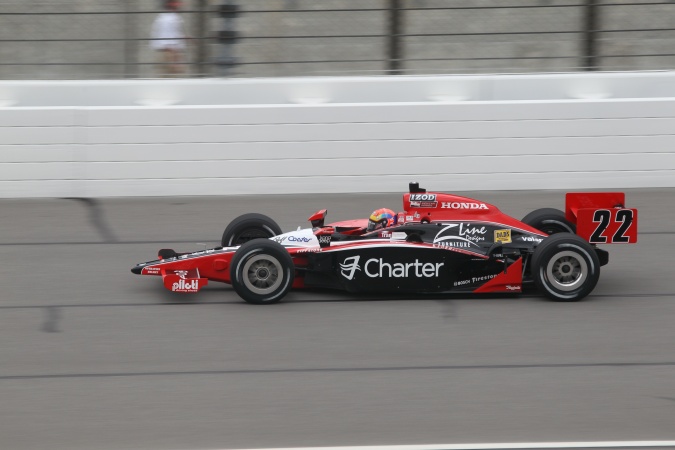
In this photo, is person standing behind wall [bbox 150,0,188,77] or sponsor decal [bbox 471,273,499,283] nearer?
sponsor decal [bbox 471,273,499,283]

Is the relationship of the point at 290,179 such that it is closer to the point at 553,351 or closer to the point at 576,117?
the point at 576,117

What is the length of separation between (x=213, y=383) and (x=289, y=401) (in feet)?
1.75

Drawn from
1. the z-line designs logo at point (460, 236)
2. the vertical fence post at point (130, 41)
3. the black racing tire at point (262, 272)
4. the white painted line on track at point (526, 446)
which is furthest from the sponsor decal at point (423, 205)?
the vertical fence post at point (130, 41)

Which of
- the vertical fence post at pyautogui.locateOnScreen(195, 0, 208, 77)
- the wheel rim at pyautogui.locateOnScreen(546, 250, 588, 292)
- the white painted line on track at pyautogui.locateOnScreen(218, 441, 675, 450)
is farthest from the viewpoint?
the vertical fence post at pyautogui.locateOnScreen(195, 0, 208, 77)

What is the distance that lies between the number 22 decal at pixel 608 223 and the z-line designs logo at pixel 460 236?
85cm

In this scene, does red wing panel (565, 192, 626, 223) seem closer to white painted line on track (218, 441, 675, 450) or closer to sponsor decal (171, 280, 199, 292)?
sponsor decal (171, 280, 199, 292)

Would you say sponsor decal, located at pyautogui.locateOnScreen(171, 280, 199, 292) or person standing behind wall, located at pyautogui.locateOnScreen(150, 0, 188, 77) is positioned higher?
person standing behind wall, located at pyautogui.locateOnScreen(150, 0, 188, 77)

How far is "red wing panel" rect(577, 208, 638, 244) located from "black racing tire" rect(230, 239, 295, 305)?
7.27 ft

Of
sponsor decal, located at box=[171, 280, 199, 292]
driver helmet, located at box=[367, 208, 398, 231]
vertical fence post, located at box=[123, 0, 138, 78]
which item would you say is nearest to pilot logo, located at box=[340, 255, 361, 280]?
driver helmet, located at box=[367, 208, 398, 231]

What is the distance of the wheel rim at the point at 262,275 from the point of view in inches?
291

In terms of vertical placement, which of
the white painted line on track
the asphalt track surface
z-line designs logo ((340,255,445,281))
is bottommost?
the white painted line on track

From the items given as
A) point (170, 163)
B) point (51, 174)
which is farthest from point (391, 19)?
point (51, 174)

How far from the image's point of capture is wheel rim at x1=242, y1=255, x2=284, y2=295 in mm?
7402

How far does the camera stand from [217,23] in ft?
40.1
